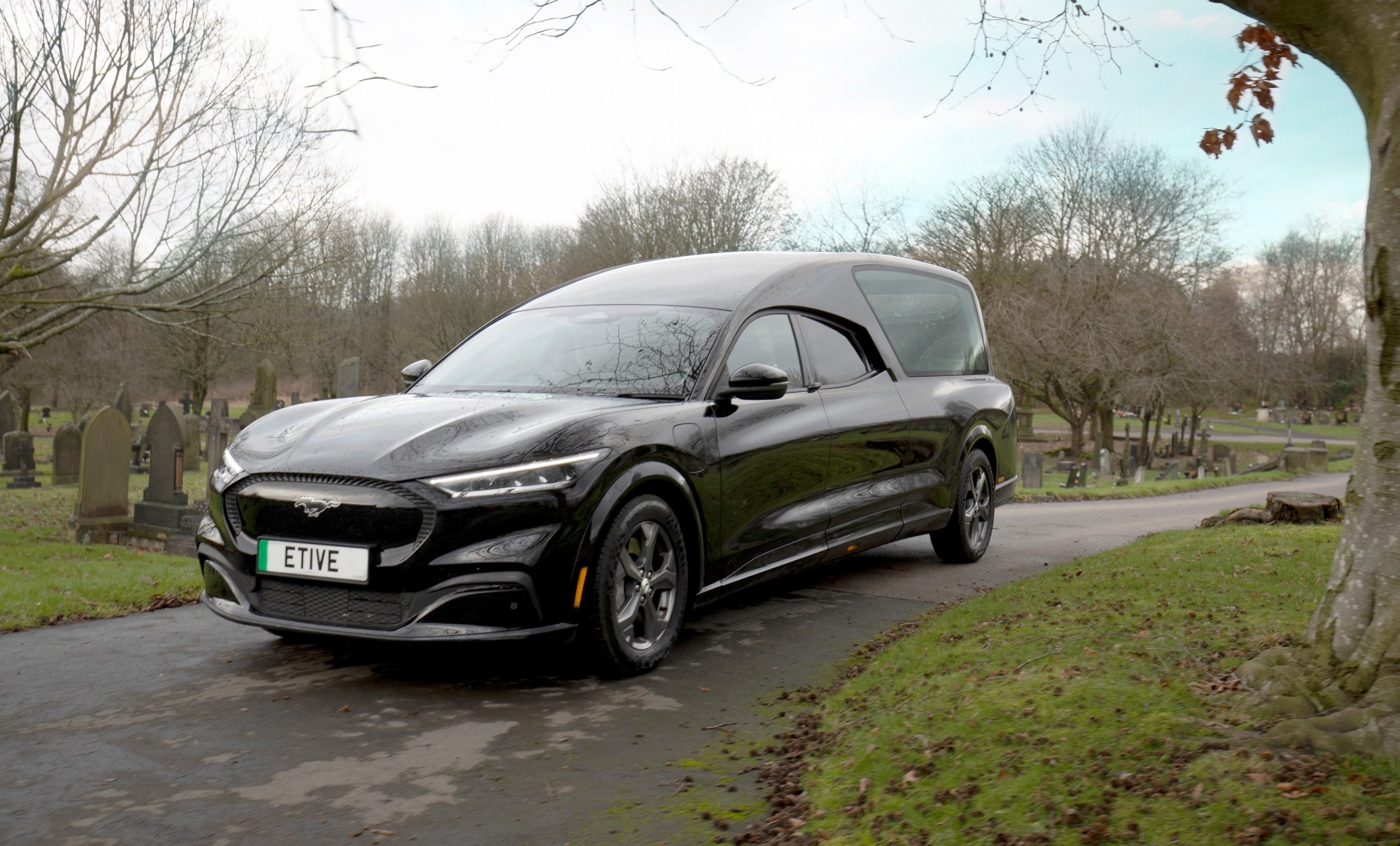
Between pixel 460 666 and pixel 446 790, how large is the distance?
56.2 inches

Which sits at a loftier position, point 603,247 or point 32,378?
point 603,247

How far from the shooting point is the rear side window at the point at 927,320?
7.02m

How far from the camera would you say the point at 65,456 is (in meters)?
19.7

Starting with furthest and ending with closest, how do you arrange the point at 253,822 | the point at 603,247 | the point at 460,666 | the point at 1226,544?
the point at 603,247 → the point at 1226,544 → the point at 460,666 → the point at 253,822

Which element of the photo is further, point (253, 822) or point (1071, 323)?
point (1071, 323)

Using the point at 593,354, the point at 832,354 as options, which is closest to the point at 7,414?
the point at 593,354

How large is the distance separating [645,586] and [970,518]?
153 inches

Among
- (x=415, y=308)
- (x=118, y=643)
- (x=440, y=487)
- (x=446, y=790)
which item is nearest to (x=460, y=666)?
(x=440, y=487)

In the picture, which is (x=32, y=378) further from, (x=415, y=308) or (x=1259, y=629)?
(x=1259, y=629)

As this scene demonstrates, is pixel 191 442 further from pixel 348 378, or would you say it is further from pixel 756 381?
pixel 756 381

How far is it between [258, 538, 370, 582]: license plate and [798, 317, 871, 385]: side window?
2.82 m

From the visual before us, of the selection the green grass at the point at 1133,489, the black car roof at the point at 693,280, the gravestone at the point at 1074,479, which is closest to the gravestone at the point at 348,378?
the black car roof at the point at 693,280

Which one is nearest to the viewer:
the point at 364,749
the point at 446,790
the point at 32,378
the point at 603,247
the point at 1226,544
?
the point at 446,790

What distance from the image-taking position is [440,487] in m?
4.14
